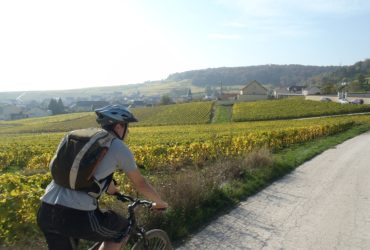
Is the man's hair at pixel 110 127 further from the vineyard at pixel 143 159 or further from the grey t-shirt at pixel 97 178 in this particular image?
the vineyard at pixel 143 159

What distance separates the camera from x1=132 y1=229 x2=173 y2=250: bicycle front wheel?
154 inches

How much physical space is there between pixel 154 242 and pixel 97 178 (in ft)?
3.91

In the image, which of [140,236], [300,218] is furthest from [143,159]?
[140,236]

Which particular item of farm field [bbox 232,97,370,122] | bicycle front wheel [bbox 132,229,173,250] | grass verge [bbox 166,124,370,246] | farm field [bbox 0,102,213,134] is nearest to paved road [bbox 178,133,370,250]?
grass verge [bbox 166,124,370,246]

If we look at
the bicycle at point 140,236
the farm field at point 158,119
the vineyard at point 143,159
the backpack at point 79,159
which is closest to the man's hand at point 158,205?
the bicycle at point 140,236

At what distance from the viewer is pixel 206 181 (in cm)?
844

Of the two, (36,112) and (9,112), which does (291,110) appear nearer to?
(36,112)

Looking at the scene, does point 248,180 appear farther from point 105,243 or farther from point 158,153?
point 158,153

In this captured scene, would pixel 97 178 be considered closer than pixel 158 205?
Yes

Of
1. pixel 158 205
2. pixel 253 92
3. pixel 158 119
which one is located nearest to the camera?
pixel 158 205

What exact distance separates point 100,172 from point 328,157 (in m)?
14.4

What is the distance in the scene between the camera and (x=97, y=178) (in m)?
3.29

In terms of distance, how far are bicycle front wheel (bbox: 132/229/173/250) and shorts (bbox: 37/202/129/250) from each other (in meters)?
0.52

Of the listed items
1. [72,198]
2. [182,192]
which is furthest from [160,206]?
[182,192]
